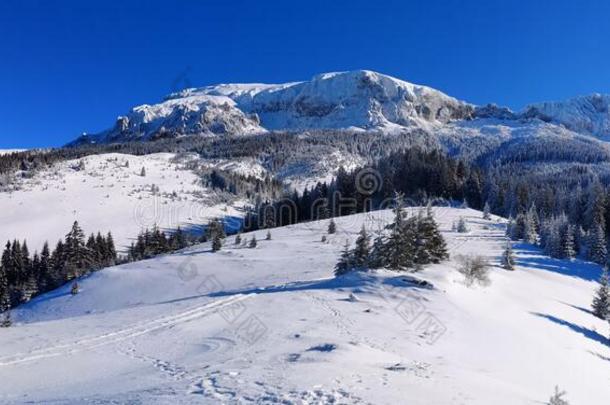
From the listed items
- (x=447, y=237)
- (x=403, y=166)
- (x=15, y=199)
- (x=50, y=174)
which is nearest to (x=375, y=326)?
(x=447, y=237)

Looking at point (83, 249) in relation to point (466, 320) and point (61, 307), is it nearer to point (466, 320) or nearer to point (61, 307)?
point (61, 307)

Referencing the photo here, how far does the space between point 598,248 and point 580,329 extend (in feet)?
132

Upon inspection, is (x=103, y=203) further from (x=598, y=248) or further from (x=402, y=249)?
(x=598, y=248)

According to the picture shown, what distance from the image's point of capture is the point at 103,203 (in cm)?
13750

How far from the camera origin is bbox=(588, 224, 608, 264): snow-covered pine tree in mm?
61406

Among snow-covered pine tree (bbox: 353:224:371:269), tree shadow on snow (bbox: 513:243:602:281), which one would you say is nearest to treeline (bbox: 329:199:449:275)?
snow-covered pine tree (bbox: 353:224:371:269)

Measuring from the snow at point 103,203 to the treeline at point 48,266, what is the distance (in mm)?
21206

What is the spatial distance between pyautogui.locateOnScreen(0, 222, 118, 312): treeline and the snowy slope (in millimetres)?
24230

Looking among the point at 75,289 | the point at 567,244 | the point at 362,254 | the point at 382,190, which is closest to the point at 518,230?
the point at 567,244

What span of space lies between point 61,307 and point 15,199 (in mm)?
108866

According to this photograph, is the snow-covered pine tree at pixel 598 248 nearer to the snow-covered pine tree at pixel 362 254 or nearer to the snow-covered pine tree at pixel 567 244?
the snow-covered pine tree at pixel 567 244

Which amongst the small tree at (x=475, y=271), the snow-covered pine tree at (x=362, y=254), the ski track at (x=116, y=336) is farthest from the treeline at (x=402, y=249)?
the ski track at (x=116, y=336)

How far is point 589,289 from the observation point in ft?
148

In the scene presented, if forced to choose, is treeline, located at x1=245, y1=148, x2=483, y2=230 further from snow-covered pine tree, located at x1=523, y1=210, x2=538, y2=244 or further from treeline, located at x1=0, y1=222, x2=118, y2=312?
treeline, located at x1=0, y1=222, x2=118, y2=312
